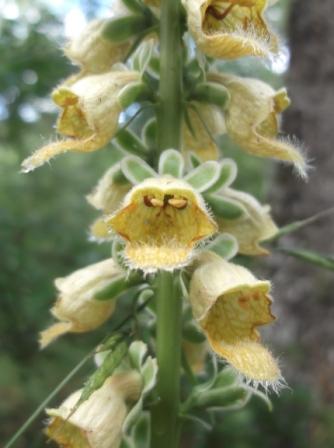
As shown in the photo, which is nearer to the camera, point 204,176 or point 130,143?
point 204,176

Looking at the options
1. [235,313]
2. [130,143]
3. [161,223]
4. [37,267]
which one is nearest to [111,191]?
[130,143]

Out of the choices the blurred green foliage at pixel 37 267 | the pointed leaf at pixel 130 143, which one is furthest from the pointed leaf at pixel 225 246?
the blurred green foliage at pixel 37 267

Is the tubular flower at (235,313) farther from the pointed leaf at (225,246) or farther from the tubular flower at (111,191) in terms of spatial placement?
the tubular flower at (111,191)

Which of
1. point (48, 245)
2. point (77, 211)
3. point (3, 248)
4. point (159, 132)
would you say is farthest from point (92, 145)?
point (77, 211)

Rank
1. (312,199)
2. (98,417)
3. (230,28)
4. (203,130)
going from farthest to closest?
1. (312,199)
2. (203,130)
3. (230,28)
4. (98,417)

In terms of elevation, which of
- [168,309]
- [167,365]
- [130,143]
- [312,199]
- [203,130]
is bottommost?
[167,365]

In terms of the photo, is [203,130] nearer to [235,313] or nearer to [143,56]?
[143,56]

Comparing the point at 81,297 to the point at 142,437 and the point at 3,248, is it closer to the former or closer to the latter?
the point at 142,437
